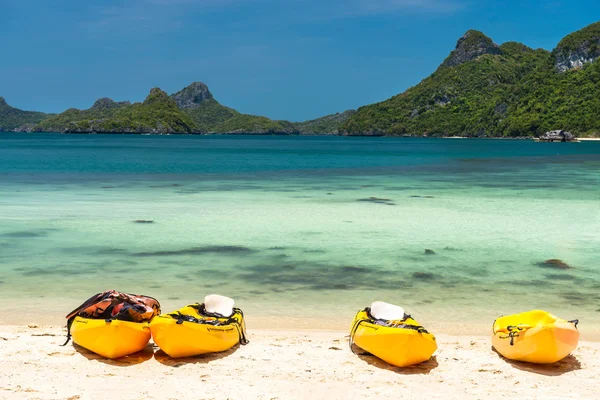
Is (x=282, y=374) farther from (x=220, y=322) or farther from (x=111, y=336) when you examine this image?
(x=111, y=336)

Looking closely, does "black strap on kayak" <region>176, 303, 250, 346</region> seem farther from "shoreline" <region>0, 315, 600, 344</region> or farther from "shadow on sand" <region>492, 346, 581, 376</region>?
"shadow on sand" <region>492, 346, 581, 376</region>

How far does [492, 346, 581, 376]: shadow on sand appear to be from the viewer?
284 inches

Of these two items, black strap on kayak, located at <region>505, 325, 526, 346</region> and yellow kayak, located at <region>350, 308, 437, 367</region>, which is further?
black strap on kayak, located at <region>505, 325, 526, 346</region>

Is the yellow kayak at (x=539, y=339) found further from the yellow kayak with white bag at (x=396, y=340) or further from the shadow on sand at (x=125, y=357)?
the shadow on sand at (x=125, y=357)

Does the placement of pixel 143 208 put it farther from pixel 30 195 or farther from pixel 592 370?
pixel 592 370

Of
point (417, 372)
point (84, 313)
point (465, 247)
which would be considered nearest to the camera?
point (417, 372)

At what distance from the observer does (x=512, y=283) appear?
12.3 meters

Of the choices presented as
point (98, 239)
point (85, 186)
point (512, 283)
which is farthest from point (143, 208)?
point (512, 283)

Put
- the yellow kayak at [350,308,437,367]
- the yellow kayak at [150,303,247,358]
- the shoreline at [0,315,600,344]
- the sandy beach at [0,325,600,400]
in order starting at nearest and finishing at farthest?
1. the sandy beach at [0,325,600,400]
2. the yellow kayak at [350,308,437,367]
3. the yellow kayak at [150,303,247,358]
4. the shoreline at [0,315,600,344]

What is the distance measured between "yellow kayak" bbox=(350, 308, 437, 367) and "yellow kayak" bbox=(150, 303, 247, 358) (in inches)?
71.9

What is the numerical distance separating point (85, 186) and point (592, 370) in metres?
30.9

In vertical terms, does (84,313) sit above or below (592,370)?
above

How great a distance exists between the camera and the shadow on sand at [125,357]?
7.32 m

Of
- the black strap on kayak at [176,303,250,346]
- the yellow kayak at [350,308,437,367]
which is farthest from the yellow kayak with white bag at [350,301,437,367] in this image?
the black strap on kayak at [176,303,250,346]
